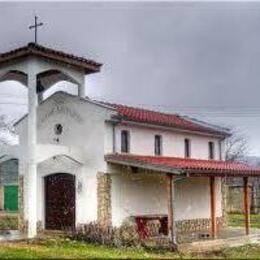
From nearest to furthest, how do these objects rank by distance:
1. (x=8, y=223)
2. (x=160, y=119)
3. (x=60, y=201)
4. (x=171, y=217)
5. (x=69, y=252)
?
1. (x=69, y=252)
2. (x=171, y=217)
3. (x=60, y=201)
4. (x=160, y=119)
5. (x=8, y=223)

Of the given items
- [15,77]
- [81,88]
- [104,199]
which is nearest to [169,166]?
[104,199]

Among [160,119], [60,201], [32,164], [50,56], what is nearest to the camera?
[32,164]

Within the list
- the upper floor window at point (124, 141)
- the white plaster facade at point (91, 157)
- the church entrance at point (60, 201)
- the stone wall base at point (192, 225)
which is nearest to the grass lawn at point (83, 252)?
the white plaster facade at point (91, 157)

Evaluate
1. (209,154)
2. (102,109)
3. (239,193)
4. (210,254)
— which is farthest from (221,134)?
(239,193)

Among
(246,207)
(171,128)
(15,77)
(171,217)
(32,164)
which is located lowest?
(171,217)

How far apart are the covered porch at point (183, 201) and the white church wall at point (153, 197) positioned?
44 millimetres

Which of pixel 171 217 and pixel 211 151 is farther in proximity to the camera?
pixel 211 151

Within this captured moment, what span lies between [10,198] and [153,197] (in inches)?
707

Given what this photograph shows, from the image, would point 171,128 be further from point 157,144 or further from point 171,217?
point 171,217

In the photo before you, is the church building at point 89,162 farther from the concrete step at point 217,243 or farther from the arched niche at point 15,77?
the concrete step at point 217,243

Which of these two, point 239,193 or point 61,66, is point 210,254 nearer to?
point 61,66

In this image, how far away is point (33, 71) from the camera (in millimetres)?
21250

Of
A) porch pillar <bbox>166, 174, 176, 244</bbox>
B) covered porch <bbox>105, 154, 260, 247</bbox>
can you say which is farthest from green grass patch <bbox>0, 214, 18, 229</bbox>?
porch pillar <bbox>166, 174, 176, 244</bbox>

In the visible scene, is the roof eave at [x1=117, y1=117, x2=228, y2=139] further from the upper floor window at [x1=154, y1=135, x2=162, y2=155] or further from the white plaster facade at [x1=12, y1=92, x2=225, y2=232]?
the upper floor window at [x1=154, y1=135, x2=162, y2=155]
